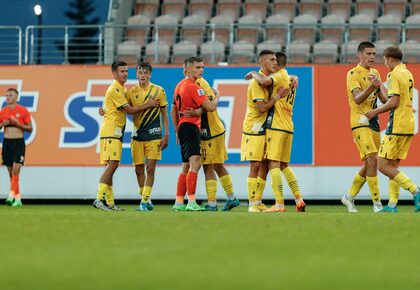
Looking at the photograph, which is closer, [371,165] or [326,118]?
[371,165]

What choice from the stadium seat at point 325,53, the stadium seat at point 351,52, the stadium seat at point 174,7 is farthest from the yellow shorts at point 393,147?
the stadium seat at point 174,7

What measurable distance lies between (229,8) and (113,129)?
10.6m

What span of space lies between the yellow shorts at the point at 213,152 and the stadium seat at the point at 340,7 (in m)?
10.6

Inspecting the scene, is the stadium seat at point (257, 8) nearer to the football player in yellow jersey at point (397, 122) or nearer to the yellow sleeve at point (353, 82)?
the yellow sleeve at point (353, 82)

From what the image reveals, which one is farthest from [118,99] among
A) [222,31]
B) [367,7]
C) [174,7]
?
[367,7]

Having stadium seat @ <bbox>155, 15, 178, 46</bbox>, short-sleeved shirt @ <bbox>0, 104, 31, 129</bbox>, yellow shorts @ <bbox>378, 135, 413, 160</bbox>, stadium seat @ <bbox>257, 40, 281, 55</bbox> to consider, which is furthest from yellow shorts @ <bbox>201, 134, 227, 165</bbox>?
stadium seat @ <bbox>155, 15, 178, 46</bbox>

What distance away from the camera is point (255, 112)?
1362cm

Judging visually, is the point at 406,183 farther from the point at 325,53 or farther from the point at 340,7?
the point at 340,7

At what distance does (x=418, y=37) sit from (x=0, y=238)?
51.0 ft

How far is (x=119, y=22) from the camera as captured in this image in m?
23.6

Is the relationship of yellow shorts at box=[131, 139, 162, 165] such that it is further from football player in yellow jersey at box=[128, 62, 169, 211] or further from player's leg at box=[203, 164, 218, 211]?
player's leg at box=[203, 164, 218, 211]

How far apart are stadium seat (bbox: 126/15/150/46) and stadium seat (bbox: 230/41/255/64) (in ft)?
8.54

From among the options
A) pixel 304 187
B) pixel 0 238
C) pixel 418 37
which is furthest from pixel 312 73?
pixel 0 238

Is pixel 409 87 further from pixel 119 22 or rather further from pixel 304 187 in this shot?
pixel 119 22
